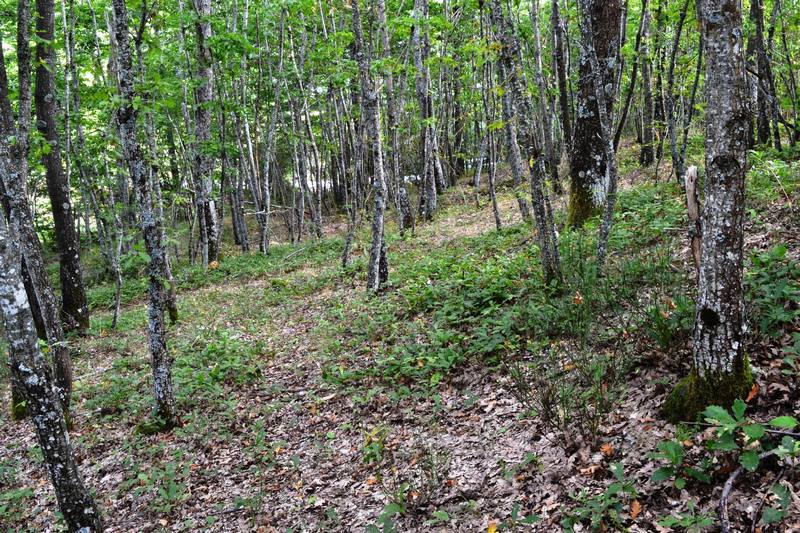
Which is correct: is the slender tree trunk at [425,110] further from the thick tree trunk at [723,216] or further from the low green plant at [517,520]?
the low green plant at [517,520]

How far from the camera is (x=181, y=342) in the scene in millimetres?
10078

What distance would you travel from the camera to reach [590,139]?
9.35 meters

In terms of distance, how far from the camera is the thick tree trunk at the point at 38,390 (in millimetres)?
3965

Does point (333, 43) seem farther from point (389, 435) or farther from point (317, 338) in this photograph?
point (389, 435)

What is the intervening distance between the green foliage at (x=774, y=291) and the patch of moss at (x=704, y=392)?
854 mm

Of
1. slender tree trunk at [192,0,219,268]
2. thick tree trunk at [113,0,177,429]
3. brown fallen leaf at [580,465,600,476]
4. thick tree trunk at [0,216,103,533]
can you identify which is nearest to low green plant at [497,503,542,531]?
brown fallen leaf at [580,465,600,476]

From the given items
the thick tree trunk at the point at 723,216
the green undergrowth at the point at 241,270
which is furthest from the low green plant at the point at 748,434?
the green undergrowth at the point at 241,270

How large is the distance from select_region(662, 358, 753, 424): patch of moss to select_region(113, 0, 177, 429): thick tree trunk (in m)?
5.56

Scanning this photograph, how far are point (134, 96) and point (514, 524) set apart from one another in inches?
226

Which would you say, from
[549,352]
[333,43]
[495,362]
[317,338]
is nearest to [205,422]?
[317,338]

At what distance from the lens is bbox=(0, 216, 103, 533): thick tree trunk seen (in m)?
3.96

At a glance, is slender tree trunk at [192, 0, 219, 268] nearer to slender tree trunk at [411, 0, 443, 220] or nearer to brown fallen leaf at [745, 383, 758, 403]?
slender tree trunk at [411, 0, 443, 220]

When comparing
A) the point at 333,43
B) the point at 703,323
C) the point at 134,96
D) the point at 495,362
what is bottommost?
the point at 495,362

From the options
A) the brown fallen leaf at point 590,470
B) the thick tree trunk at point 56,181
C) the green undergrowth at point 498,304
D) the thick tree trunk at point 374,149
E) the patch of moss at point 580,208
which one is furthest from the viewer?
the thick tree trunk at point 374,149
